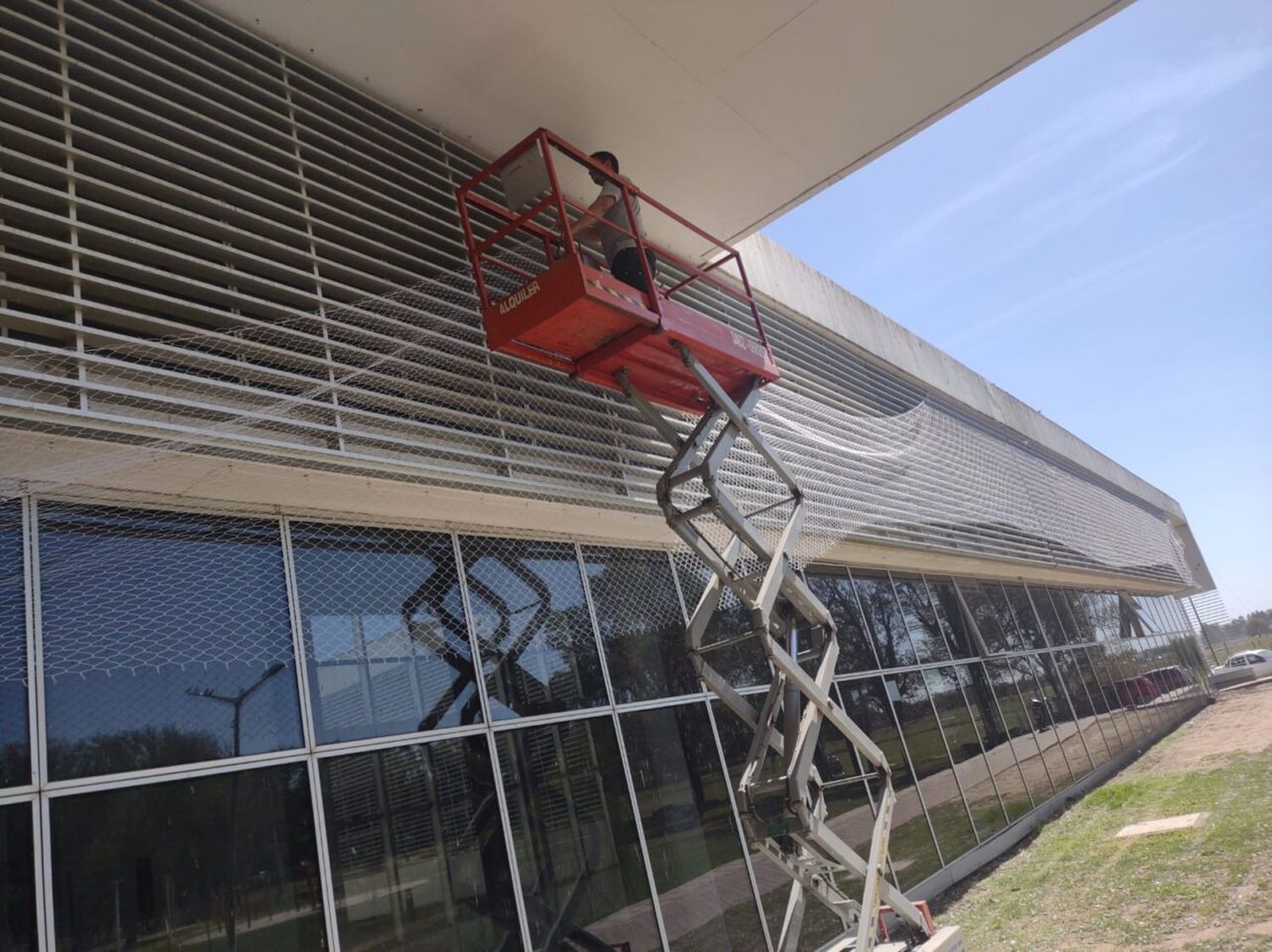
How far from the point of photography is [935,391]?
15688mm

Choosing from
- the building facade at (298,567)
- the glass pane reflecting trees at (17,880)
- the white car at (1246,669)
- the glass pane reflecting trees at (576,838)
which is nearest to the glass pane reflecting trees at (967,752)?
the building facade at (298,567)

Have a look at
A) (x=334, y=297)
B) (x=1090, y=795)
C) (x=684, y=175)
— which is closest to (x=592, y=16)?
(x=684, y=175)

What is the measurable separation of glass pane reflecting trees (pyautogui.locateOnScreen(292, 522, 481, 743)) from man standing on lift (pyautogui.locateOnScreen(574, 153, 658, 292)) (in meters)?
2.13

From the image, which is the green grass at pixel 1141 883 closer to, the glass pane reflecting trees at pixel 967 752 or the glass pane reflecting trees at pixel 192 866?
the glass pane reflecting trees at pixel 967 752

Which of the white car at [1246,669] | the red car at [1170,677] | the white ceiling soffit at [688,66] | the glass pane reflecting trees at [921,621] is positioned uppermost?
the white ceiling soffit at [688,66]

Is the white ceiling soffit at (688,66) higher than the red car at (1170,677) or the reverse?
higher

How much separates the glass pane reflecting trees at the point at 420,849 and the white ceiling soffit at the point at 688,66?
173 inches

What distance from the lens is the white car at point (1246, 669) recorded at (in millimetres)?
31344

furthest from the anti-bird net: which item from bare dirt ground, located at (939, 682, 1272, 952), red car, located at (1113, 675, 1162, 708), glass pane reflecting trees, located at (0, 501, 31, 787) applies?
red car, located at (1113, 675, 1162, 708)

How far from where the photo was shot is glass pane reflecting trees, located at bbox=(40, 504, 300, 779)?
12.8 ft

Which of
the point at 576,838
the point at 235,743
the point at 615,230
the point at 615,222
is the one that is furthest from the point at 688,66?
the point at 576,838

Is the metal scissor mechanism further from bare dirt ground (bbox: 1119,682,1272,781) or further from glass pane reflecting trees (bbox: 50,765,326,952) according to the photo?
bare dirt ground (bbox: 1119,682,1272,781)

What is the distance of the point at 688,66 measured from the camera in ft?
20.8

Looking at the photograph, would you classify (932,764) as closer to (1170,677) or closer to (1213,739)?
(1213,739)
